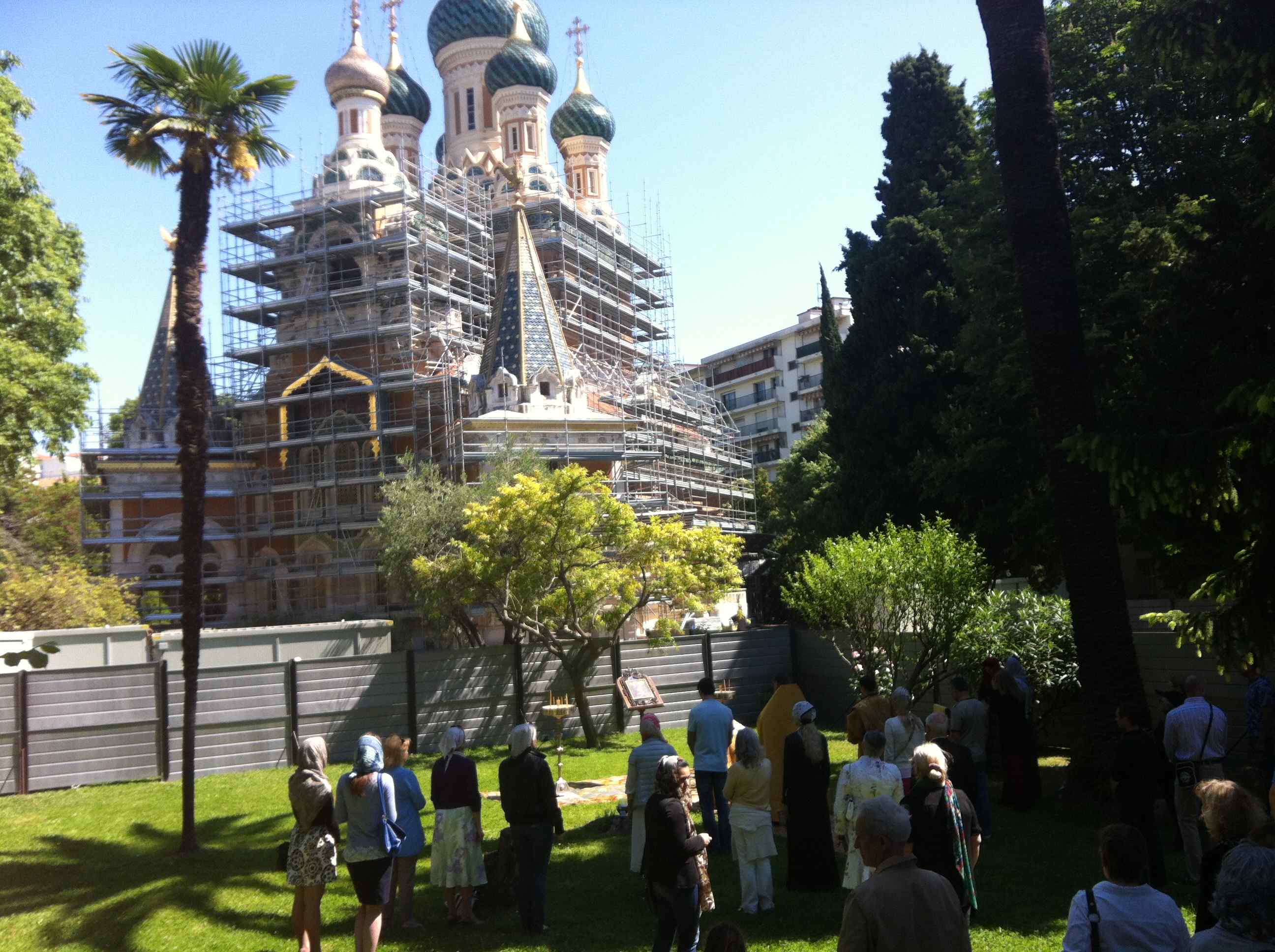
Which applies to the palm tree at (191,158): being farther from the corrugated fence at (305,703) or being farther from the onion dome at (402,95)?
the onion dome at (402,95)

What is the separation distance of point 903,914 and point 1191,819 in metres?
5.32

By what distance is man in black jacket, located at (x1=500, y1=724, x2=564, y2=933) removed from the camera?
7.83 m

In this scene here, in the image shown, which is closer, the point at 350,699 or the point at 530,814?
the point at 530,814

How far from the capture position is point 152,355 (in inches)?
1570

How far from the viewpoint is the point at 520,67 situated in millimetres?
47344

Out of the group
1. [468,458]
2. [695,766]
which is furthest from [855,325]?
[695,766]

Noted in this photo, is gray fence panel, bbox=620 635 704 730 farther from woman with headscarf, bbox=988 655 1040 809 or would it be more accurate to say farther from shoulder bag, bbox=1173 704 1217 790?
shoulder bag, bbox=1173 704 1217 790

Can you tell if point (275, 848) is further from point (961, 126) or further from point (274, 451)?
point (274, 451)

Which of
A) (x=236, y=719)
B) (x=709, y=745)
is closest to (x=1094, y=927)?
(x=709, y=745)

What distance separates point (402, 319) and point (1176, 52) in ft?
102

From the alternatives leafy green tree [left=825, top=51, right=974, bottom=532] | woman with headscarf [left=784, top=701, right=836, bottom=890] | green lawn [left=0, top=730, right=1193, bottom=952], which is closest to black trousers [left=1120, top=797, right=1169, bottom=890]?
green lawn [left=0, top=730, right=1193, bottom=952]

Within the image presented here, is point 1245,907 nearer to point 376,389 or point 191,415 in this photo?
point 191,415

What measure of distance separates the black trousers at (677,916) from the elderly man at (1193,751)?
418 centimetres

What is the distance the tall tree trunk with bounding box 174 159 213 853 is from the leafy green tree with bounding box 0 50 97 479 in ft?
32.2
